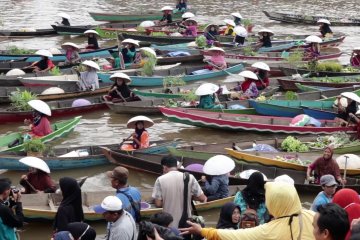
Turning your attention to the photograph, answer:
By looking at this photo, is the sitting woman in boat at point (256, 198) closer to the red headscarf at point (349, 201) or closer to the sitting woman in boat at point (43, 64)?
the red headscarf at point (349, 201)

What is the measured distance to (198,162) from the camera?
33.8 ft

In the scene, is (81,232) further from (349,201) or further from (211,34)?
(211,34)

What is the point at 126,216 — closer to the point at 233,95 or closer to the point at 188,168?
the point at 188,168

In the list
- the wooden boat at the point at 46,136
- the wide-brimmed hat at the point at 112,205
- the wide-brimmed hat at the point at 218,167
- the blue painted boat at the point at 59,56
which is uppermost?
the wide-brimmed hat at the point at 112,205

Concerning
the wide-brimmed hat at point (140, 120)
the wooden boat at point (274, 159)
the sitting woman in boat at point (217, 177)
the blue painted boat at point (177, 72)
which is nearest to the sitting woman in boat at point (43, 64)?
the blue painted boat at point (177, 72)

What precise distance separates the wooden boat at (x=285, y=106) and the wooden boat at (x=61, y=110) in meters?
3.63

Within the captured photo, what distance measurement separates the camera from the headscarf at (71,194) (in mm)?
6344

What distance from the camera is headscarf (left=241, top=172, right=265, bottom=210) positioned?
21.5ft

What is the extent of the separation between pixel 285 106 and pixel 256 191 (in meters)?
7.12

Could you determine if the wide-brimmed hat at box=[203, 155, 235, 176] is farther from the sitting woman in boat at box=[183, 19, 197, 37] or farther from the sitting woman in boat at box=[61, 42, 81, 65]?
the sitting woman in boat at box=[183, 19, 197, 37]

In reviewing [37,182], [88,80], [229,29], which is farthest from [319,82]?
[37,182]

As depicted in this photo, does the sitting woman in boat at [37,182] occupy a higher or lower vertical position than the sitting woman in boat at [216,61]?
higher

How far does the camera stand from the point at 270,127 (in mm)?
12844

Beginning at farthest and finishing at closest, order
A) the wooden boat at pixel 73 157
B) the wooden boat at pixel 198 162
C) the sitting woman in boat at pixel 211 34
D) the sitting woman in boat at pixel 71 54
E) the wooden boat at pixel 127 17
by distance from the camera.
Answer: the wooden boat at pixel 127 17
the sitting woman in boat at pixel 211 34
the sitting woman in boat at pixel 71 54
the wooden boat at pixel 73 157
the wooden boat at pixel 198 162
